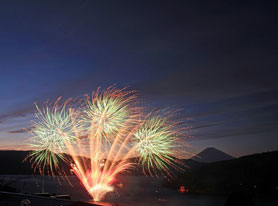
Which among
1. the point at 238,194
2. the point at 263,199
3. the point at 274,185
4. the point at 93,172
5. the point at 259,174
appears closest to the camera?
the point at 238,194

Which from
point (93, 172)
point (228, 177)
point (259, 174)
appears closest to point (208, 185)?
point (228, 177)

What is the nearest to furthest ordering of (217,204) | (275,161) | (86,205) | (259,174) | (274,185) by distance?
(86,205)
(217,204)
(274,185)
(259,174)
(275,161)

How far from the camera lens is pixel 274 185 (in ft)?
536

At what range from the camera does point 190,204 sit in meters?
133

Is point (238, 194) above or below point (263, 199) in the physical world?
above

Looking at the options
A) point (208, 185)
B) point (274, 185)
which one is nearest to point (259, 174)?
point (274, 185)

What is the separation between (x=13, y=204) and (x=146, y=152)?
2597 cm

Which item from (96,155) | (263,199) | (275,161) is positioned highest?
(96,155)

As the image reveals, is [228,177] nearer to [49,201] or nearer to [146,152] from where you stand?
[146,152]

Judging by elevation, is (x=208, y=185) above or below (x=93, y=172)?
below

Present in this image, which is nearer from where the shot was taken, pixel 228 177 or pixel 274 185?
pixel 274 185

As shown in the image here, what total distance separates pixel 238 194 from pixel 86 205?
22.2ft

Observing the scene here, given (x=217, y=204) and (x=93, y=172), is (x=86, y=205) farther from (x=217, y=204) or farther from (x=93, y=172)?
(x=217, y=204)

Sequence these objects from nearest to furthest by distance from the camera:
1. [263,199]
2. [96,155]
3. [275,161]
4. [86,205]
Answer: [86,205] < [96,155] < [263,199] < [275,161]
